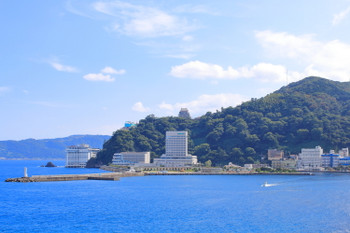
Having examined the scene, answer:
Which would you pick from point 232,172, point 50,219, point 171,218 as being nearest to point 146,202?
point 171,218

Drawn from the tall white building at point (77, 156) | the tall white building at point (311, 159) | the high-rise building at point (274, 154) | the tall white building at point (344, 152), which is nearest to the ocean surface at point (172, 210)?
the tall white building at point (311, 159)

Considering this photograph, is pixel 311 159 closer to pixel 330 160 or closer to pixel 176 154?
pixel 330 160

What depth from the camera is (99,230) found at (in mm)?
38188

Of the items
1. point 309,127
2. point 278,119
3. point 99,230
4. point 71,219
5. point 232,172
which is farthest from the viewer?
point 278,119

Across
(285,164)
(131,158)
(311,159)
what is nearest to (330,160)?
(311,159)

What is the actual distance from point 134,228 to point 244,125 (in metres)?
122

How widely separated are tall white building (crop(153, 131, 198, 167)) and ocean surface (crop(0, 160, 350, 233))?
71435mm

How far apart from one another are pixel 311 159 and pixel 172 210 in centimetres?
9402

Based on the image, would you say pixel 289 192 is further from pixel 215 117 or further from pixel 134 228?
pixel 215 117

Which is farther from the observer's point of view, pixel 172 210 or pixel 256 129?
pixel 256 129

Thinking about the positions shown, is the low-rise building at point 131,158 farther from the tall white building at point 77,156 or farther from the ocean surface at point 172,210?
the ocean surface at point 172,210

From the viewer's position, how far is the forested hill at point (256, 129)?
474 feet

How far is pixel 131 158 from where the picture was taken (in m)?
149

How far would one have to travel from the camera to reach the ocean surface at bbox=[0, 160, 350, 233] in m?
39.9
